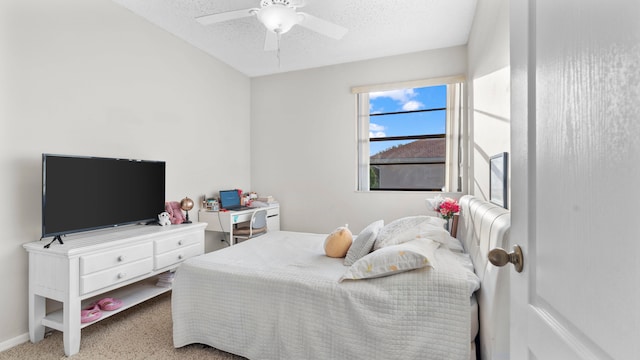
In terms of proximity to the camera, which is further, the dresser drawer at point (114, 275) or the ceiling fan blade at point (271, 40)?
the ceiling fan blade at point (271, 40)

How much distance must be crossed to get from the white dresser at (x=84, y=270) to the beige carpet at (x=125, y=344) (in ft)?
0.34

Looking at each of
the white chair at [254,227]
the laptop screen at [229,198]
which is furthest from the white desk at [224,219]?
the laptop screen at [229,198]

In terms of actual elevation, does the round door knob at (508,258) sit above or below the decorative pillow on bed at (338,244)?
above

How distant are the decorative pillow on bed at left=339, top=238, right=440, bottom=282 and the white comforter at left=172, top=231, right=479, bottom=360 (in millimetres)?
38

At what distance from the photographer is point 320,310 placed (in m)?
1.73

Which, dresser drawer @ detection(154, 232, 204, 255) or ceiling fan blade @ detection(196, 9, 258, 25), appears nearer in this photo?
ceiling fan blade @ detection(196, 9, 258, 25)

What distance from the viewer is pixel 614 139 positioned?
441 millimetres

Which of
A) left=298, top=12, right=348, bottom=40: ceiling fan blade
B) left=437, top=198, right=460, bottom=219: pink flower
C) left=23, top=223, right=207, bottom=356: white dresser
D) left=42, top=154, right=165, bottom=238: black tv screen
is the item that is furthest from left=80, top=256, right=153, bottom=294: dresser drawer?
left=437, top=198, right=460, bottom=219: pink flower

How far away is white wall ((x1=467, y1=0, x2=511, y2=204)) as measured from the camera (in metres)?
1.88

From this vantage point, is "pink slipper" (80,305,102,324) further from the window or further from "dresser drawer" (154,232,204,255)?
the window

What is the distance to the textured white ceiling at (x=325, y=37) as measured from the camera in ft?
9.34

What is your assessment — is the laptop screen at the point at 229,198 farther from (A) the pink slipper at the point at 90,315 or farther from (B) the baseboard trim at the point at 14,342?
(B) the baseboard trim at the point at 14,342

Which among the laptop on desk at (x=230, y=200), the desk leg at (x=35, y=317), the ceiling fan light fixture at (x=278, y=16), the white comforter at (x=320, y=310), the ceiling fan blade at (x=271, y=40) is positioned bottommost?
the desk leg at (x=35, y=317)

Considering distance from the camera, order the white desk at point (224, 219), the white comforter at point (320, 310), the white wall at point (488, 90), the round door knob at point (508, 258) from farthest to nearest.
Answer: the white desk at point (224, 219), the white wall at point (488, 90), the white comforter at point (320, 310), the round door knob at point (508, 258)
